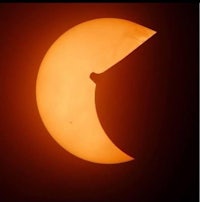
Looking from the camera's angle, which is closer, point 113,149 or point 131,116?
point 113,149

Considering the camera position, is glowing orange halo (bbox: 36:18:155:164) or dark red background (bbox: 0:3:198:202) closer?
glowing orange halo (bbox: 36:18:155:164)

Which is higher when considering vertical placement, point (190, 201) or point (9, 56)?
point (9, 56)

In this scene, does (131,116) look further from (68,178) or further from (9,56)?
(9,56)

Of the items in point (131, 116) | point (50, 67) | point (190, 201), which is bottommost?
point (190, 201)

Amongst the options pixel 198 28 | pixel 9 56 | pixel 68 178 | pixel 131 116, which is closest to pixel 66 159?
pixel 68 178

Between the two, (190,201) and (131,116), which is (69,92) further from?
(190,201)

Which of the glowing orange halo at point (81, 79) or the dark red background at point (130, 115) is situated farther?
the dark red background at point (130, 115)

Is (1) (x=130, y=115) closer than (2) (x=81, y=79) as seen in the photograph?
No
